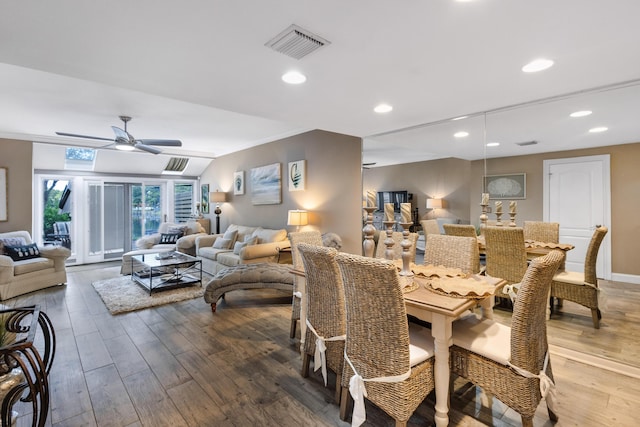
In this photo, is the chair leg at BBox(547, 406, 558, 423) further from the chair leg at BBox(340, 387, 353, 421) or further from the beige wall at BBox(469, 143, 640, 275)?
the beige wall at BBox(469, 143, 640, 275)

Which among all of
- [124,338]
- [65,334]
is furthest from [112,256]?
[124,338]

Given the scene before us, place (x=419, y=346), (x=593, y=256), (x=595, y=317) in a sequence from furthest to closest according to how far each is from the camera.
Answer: (x=595, y=317)
(x=593, y=256)
(x=419, y=346)

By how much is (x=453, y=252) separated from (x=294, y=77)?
193cm

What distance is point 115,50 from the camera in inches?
77.9

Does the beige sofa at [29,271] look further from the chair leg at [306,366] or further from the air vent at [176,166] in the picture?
the chair leg at [306,366]

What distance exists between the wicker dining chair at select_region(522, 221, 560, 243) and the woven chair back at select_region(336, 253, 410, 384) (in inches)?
94.7

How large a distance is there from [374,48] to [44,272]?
232 inches

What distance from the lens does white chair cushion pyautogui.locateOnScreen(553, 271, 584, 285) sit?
2.95m

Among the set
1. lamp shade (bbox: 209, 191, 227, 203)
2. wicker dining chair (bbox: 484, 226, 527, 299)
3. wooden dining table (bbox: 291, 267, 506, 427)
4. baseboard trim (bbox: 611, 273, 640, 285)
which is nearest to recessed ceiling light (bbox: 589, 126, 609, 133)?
wicker dining chair (bbox: 484, 226, 527, 299)

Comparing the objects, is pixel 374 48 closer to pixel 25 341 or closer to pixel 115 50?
pixel 115 50

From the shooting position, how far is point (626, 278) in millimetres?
2840

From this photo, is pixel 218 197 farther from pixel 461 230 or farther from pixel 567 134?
pixel 567 134

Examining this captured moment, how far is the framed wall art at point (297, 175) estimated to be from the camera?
5434 millimetres

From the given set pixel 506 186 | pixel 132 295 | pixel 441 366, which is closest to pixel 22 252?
pixel 132 295
